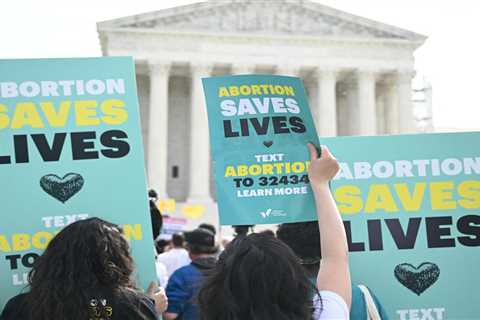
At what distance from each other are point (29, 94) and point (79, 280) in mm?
2009

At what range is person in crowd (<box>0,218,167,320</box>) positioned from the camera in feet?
12.0

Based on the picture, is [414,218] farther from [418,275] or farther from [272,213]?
[272,213]

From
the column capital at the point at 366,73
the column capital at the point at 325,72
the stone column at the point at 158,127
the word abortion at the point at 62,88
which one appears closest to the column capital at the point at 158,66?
the stone column at the point at 158,127

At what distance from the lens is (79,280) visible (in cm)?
371

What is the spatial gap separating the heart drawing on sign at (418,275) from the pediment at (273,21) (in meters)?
46.6

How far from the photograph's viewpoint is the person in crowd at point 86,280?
3650 millimetres

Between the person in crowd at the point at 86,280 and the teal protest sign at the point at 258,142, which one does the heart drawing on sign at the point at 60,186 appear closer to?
the person in crowd at the point at 86,280

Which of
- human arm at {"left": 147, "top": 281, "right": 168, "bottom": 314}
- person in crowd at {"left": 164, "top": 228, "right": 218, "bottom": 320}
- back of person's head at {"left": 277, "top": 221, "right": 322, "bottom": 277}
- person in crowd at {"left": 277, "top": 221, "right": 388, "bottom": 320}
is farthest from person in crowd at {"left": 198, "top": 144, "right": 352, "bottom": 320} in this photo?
person in crowd at {"left": 164, "top": 228, "right": 218, "bottom": 320}

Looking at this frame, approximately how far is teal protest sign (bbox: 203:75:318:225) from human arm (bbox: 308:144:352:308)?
2.08 feet

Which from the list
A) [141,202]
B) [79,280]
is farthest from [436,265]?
[79,280]

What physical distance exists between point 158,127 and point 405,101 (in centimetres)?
2123

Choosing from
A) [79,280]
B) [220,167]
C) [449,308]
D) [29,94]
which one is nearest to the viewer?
[79,280]

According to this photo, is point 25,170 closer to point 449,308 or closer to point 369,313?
point 369,313

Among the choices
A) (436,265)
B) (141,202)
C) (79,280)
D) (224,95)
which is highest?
(224,95)
